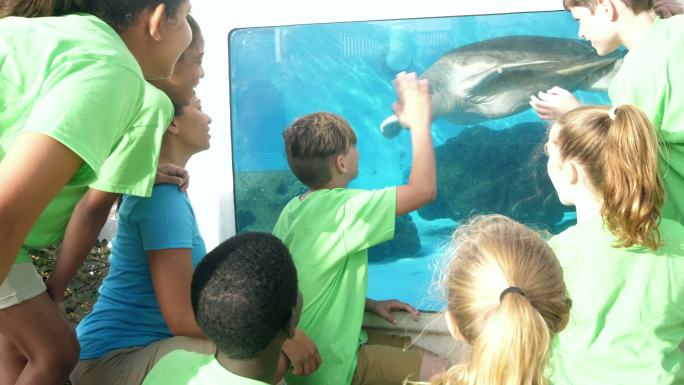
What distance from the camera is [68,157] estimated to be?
53.4 inches

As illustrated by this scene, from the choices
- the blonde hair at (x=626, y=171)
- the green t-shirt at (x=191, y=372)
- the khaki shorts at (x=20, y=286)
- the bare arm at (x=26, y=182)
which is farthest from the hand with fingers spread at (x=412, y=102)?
the bare arm at (x=26, y=182)

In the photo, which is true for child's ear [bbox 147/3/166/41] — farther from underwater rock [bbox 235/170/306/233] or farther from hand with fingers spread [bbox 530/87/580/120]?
hand with fingers spread [bbox 530/87/580/120]

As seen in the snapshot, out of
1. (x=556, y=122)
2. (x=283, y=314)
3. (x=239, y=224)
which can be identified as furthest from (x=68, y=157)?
(x=239, y=224)

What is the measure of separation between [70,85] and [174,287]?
885mm

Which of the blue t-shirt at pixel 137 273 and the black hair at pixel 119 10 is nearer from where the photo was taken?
the black hair at pixel 119 10

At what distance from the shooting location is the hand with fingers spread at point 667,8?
2.45 m

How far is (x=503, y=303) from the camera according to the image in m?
1.44

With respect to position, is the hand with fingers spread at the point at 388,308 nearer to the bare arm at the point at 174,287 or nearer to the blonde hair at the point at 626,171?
the bare arm at the point at 174,287

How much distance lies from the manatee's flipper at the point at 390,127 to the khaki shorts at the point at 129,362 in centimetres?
105

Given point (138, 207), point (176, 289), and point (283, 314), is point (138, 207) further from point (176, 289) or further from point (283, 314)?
point (283, 314)

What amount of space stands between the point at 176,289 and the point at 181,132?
66cm

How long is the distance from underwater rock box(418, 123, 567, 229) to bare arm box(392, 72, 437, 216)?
0.82 feet

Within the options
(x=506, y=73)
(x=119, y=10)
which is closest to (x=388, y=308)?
(x=506, y=73)

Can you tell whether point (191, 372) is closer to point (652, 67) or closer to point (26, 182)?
point (26, 182)
